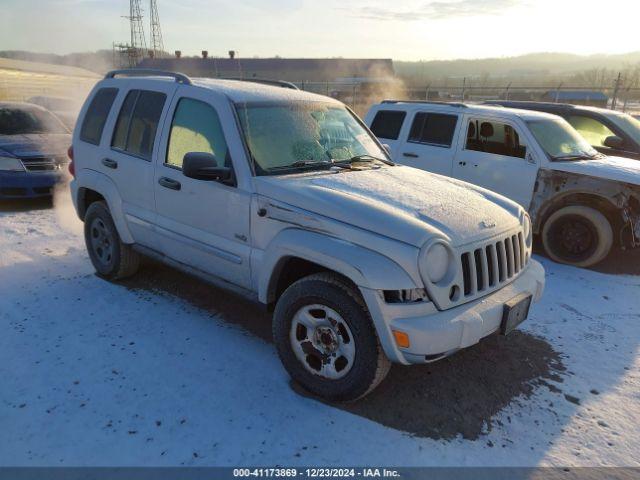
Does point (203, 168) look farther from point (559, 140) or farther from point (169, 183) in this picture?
point (559, 140)

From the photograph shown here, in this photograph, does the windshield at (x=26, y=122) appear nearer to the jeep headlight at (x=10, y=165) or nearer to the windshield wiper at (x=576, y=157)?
the jeep headlight at (x=10, y=165)

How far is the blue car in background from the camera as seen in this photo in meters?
7.65

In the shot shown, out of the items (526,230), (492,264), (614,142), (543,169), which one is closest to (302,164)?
(492,264)

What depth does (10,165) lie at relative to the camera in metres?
7.66

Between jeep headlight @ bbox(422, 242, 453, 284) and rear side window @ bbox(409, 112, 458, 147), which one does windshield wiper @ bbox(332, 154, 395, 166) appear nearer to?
jeep headlight @ bbox(422, 242, 453, 284)

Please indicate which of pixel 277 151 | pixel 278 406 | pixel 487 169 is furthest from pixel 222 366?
pixel 487 169

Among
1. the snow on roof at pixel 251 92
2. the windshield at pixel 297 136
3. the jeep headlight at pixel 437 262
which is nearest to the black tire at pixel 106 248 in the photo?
the snow on roof at pixel 251 92

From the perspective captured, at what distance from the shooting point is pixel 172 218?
160 inches

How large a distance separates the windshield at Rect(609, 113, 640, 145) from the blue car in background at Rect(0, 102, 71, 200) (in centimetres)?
910

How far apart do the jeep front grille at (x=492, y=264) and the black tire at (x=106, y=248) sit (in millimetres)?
3280

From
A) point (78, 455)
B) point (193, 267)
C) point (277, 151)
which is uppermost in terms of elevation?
point (277, 151)

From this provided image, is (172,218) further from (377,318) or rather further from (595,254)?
(595,254)

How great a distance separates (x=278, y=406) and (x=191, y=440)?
57 centimetres

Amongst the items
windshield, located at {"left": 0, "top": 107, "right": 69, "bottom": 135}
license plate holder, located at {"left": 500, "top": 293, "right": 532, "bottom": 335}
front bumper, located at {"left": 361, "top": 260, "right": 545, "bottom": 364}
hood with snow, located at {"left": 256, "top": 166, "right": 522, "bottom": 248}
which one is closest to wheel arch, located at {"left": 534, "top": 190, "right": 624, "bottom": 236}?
hood with snow, located at {"left": 256, "top": 166, "right": 522, "bottom": 248}
